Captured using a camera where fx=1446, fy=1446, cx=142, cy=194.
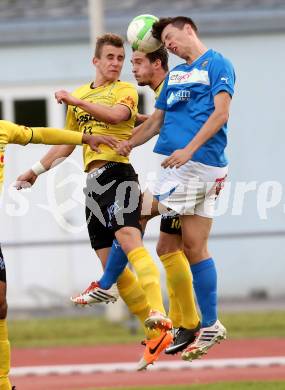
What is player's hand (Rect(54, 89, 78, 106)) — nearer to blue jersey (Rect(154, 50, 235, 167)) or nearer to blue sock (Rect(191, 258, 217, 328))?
blue jersey (Rect(154, 50, 235, 167))

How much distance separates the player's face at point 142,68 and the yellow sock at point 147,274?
50.5 inches

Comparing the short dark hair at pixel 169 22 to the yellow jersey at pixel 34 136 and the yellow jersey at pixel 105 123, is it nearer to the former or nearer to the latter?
the yellow jersey at pixel 105 123

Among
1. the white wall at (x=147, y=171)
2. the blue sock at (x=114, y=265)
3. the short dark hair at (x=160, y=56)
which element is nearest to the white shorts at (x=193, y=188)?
the blue sock at (x=114, y=265)

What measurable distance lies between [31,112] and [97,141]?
9.40 metres

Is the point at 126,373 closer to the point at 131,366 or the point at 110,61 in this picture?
the point at 131,366

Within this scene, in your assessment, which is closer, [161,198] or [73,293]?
[161,198]

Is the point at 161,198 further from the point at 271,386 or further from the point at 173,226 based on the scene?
the point at 271,386

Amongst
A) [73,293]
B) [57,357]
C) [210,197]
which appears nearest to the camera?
[210,197]

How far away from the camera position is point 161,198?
33.7 ft

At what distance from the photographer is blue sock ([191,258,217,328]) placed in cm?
1025

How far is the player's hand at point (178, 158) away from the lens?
31.7 ft

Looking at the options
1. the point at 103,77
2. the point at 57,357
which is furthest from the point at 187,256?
the point at 57,357

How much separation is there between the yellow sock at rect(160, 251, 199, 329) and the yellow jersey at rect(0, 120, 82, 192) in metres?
1.15

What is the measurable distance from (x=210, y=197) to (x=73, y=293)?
852 cm
